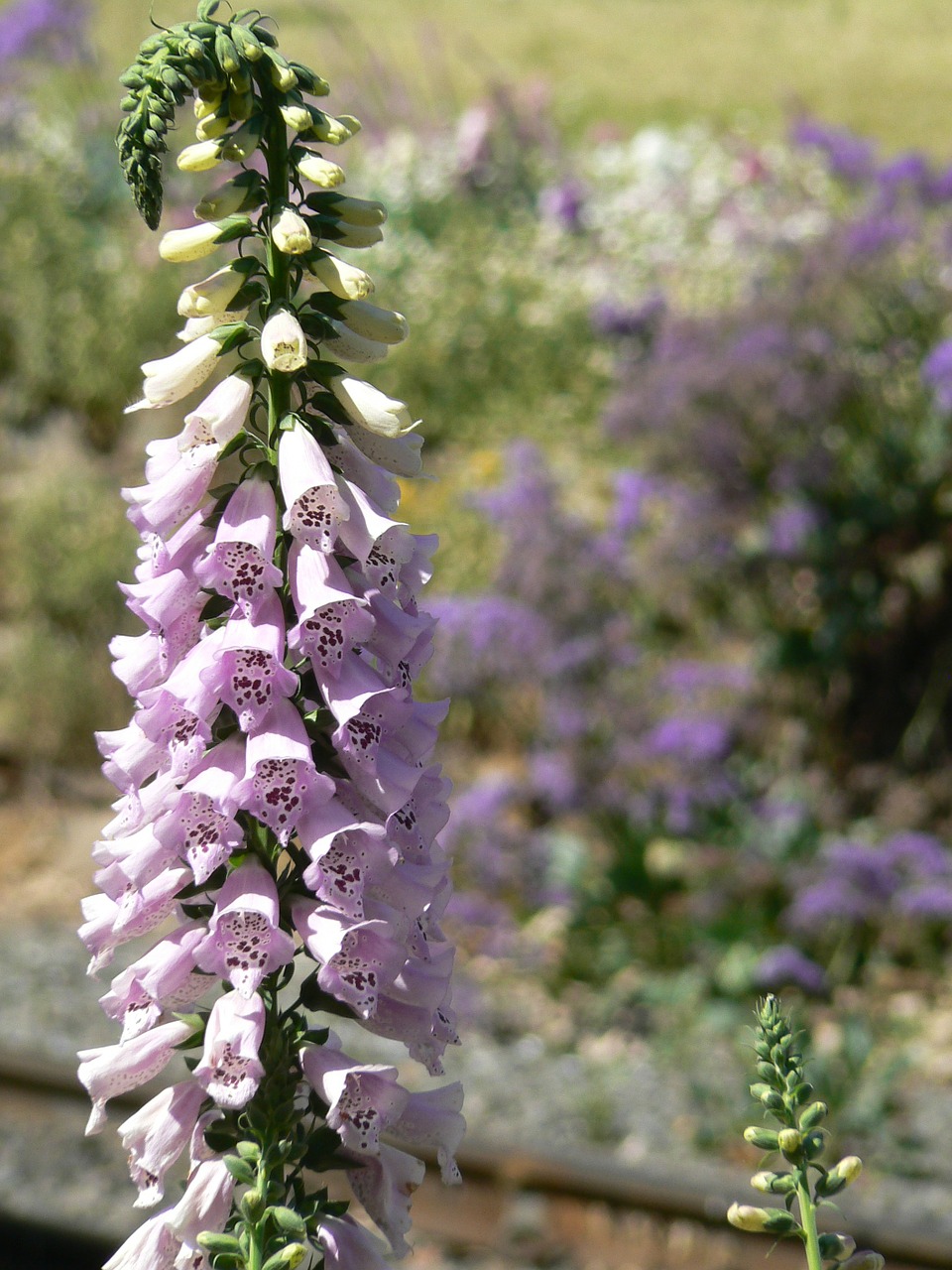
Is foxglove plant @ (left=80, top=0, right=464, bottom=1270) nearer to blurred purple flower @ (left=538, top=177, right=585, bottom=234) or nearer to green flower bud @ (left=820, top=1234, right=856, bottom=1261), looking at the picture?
green flower bud @ (left=820, top=1234, right=856, bottom=1261)

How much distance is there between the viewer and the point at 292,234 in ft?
3.94

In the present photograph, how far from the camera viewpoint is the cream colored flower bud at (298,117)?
1207mm

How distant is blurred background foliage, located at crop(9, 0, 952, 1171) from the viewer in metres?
6.38

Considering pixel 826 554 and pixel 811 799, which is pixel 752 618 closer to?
pixel 826 554

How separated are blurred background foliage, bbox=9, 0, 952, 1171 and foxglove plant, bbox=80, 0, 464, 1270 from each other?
9.11ft

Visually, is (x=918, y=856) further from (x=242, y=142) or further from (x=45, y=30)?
(x=45, y=30)

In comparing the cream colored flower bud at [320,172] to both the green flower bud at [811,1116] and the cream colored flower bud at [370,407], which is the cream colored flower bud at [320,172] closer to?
the cream colored flower bud at [370,407]

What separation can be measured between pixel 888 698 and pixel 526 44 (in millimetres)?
11103

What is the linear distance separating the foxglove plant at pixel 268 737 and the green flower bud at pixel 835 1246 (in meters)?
0.36

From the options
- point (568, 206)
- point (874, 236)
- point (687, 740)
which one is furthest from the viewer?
point (568, 206)

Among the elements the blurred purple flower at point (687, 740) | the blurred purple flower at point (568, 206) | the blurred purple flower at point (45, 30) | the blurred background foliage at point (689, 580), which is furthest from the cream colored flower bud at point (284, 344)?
the blurred purple flower at point (45, 30)

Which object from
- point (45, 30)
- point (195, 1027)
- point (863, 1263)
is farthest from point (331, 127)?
point (45, 30)

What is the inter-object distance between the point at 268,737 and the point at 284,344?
32 centimetres

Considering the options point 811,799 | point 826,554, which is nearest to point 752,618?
point 826,554
